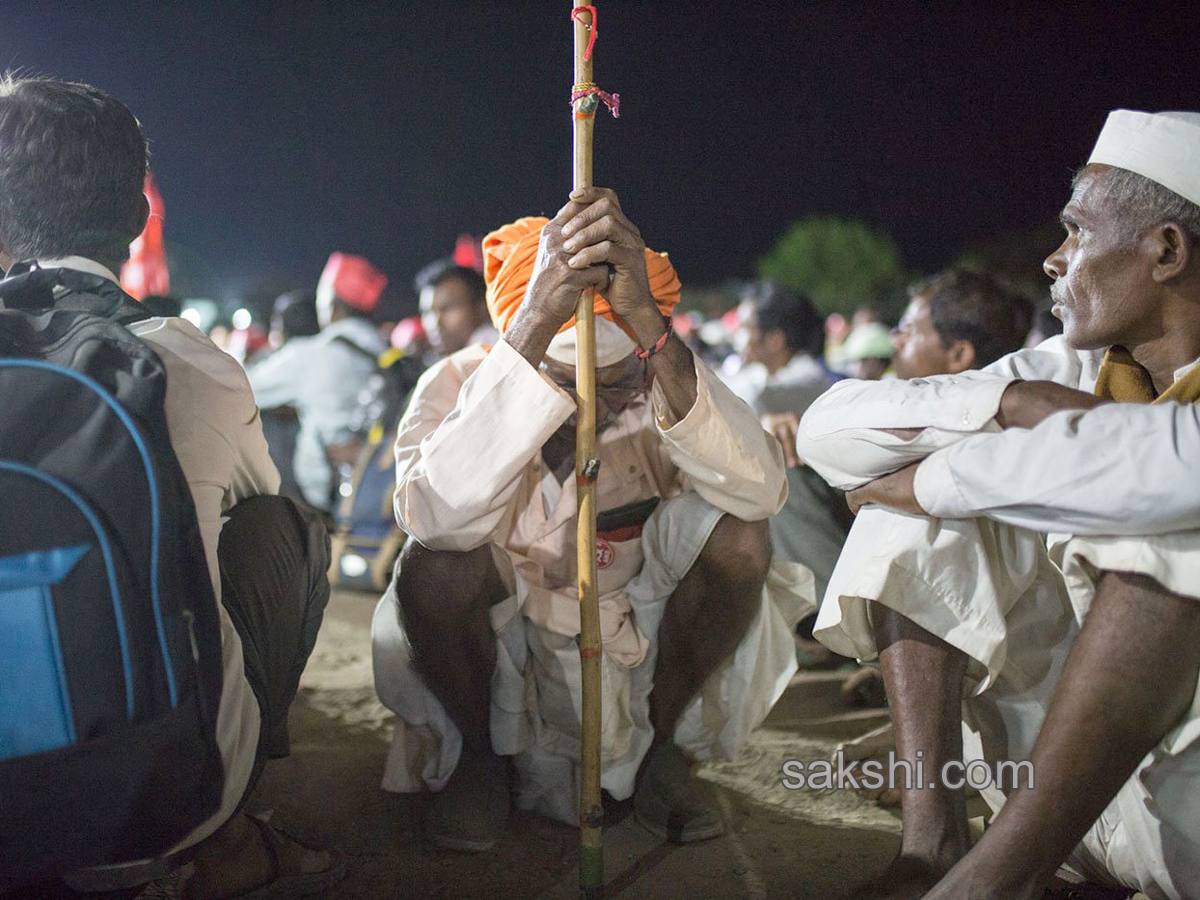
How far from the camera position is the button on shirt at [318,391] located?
617 cm

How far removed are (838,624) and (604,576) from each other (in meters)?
0.72

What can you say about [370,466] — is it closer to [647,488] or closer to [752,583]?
[647,488]

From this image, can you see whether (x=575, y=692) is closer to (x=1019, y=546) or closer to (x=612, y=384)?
(x=612, y=384)

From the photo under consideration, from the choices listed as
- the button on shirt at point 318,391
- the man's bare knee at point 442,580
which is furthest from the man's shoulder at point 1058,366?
the button on shirt at point 318,391

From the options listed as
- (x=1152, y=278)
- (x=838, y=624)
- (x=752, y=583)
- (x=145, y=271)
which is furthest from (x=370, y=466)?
(x=1152, y=278)

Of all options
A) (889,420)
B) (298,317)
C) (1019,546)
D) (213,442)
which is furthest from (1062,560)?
(298,317)

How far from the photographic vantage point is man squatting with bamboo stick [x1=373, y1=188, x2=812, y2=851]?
2281 mm

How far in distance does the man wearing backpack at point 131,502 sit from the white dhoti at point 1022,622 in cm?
117

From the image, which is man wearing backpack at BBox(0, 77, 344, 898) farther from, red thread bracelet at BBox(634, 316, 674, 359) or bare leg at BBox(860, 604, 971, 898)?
bare leg at BBox(860, 604, 971, 898)

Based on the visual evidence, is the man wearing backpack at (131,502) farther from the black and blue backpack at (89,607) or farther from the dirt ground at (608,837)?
the dirt ground at (608,837)

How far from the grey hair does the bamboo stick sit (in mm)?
1126

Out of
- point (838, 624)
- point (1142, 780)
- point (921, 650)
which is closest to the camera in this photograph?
point (1142, 780)

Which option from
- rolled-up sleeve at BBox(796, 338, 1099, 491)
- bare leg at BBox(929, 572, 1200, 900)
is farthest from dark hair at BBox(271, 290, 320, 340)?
bare leg at BBox(929, 572, 1200, 900)

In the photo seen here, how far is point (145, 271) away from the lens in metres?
6.88
